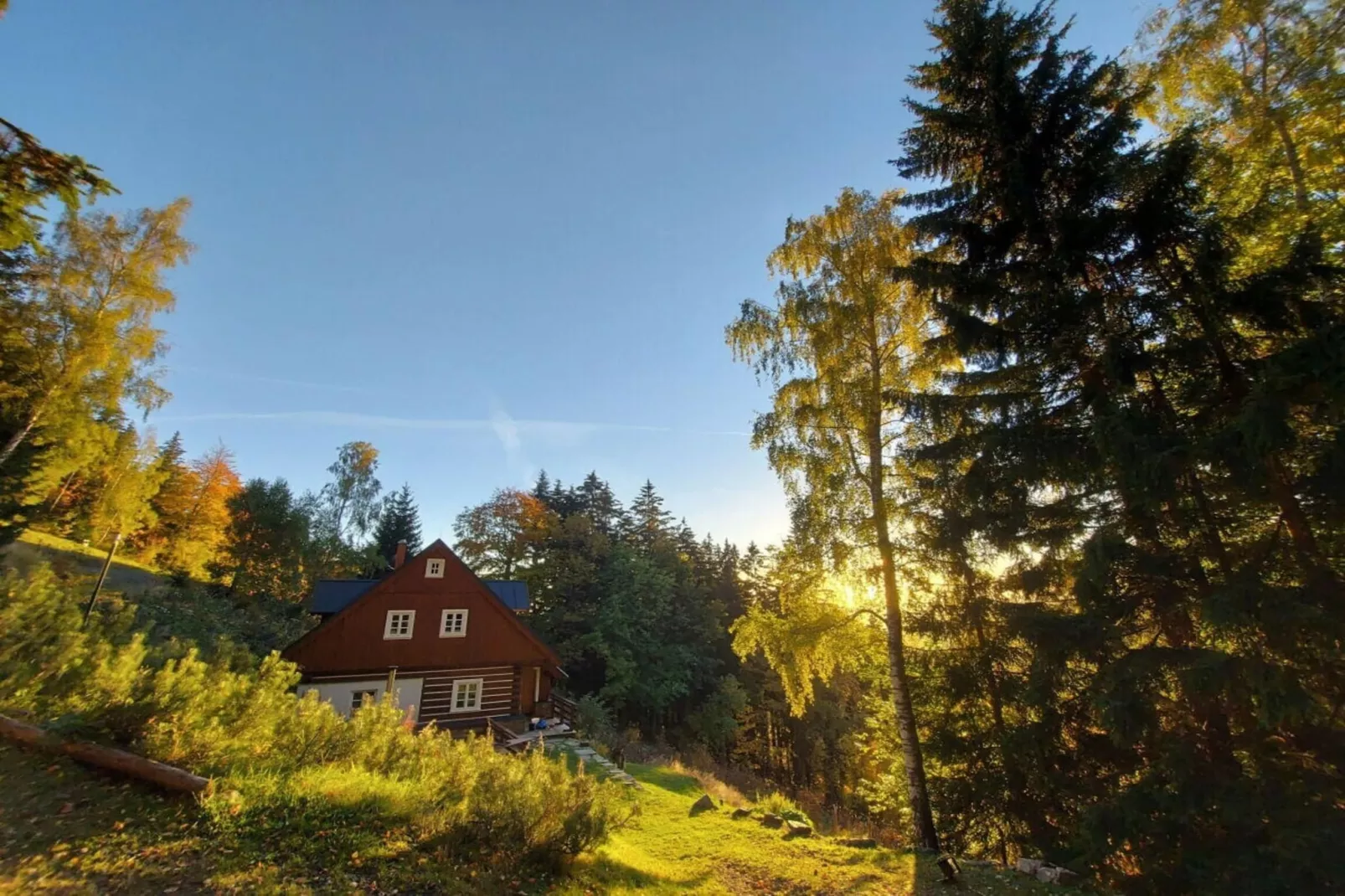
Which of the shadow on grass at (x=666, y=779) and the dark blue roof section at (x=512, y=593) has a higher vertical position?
the dark blue roof section at (x=512, y=593)

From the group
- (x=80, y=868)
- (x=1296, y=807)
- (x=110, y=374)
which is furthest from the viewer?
(x=110, y=374)

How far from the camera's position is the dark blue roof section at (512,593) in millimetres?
26625

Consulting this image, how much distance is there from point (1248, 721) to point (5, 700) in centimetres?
1587

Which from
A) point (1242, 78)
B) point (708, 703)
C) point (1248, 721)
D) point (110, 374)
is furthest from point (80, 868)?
point (708, 703)

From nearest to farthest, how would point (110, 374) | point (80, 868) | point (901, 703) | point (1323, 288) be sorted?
point (80, 868) < point (1323, 288) < point (901, 703) < point (110, 374)

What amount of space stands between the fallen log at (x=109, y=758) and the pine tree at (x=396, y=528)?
37319mm

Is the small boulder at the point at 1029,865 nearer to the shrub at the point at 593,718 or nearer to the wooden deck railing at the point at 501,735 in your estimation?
the wooden deck railing at the point at 501,735

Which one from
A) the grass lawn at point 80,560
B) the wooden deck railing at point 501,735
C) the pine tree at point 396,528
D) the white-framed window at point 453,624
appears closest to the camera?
the wooden deck railing at point 501,735

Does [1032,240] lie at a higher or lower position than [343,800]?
higher

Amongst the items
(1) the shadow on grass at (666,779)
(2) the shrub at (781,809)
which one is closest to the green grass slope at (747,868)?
(2) the shrub at (781,809)

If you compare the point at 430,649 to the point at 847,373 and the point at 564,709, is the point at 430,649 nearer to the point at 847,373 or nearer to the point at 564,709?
the point at 564,709

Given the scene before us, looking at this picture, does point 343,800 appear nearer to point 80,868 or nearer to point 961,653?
point 80,868

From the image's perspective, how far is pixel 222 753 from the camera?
6672 mm

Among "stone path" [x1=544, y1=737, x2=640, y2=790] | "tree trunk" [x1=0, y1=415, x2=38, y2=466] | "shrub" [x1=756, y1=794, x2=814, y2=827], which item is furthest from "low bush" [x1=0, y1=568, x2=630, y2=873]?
"tree trunk" [x1=0, y1=415, x2=38, y2=466]
